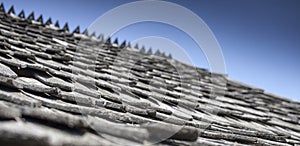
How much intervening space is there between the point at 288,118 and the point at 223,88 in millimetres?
914

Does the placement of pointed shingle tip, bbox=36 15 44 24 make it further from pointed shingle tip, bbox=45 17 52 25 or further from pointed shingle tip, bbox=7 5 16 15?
pointed shingle tip, bbox=7 5 16 15

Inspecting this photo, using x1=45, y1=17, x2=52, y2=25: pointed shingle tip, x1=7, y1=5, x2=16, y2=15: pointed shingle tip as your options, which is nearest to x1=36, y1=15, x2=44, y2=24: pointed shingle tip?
x1=45, y1=17, x2=52, y2=25: pointed shingle tip

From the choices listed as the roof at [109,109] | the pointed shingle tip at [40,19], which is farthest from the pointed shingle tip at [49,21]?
the roof at [109,109]

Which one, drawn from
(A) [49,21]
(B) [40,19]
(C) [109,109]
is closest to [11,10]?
(B) [40,19]

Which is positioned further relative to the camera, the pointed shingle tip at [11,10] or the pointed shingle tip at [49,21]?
the pointed shingle tip at [49,21]

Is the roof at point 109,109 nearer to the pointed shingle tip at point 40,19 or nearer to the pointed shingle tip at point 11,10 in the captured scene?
the pointed shingle tip at point 40,19

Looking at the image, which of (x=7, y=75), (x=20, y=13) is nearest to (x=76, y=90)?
(x=7, y=75)

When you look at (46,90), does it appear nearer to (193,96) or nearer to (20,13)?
(193,96)

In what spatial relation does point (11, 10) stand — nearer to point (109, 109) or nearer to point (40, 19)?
point (40, 19)

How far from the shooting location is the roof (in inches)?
39.3

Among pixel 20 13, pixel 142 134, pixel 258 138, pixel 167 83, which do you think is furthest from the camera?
pixel 20 13

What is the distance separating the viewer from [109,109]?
1527 mm

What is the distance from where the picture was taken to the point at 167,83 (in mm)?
3047

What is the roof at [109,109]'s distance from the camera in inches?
39.3
